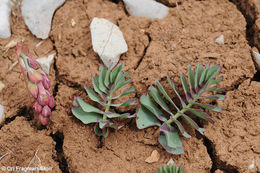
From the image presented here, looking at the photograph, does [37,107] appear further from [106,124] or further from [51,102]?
[106,124]

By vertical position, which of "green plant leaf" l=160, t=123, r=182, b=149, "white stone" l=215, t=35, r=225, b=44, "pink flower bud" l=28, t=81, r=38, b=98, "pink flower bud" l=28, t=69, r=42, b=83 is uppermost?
"pink flower bud" l=28, t=69, r=42, b=83

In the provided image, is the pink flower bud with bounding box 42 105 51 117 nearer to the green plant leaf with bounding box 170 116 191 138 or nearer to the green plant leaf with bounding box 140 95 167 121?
the green plant leaf with bounding box 140 95 167 121

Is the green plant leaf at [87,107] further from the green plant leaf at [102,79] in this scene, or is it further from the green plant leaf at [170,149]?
the green plant leaf at [170,149]

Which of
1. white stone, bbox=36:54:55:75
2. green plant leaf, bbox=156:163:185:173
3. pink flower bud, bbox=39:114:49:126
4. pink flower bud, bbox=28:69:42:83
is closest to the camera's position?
green plant leaf, bbox=156:163:185:173

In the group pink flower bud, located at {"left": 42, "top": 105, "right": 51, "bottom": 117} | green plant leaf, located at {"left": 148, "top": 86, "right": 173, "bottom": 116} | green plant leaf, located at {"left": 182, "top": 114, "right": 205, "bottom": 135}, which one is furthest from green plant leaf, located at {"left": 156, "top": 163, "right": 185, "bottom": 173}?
pink flower bud, located at {"left": 42, "top": 105, "right": 51, "bottom": 117}

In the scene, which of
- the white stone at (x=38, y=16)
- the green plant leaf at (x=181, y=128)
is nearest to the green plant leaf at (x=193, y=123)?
the green plant leaf at (x=181, y=128)

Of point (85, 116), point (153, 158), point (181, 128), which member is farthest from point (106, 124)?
point (181, 128)

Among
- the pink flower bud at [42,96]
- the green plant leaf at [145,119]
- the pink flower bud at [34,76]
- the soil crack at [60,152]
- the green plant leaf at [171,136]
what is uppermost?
the pink flower bud at [34,76]

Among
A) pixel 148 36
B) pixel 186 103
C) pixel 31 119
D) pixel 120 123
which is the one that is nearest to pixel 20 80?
pixel 31 119
